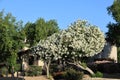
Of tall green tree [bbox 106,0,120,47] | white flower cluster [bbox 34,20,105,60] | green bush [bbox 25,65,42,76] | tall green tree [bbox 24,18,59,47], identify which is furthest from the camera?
tall green tree [bbox 24,18,59,47]

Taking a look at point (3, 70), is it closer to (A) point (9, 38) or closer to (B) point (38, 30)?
(A) point (9, 38)

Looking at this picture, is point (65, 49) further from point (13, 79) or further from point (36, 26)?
point (36, 26)

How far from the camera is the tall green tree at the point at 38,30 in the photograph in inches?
2238

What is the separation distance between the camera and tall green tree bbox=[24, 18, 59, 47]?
56844mm

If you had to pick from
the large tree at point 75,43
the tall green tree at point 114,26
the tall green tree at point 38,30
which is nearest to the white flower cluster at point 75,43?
the large tree at point 75,43

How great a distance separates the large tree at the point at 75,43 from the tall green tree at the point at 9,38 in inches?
107

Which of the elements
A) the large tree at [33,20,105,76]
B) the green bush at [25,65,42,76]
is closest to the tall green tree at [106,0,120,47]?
the large tree at [33,20,105,76]

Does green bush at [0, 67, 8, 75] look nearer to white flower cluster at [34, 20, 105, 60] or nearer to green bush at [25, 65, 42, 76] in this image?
green bush at [25, 65, 42, 76]

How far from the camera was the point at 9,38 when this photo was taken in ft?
130

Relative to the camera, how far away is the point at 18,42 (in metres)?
40.6

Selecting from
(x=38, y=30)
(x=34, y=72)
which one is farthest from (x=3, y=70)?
(x=38, y=30)

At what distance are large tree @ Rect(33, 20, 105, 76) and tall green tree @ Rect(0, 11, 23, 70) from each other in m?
2.71

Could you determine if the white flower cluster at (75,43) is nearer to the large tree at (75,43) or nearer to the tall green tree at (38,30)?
the large tree at (75,43)

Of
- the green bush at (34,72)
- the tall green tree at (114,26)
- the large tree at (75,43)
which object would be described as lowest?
the green bush at (34,72)
